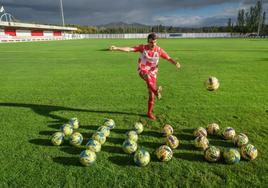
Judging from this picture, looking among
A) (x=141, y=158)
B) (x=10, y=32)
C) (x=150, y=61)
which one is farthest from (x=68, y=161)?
(x=10, y=32)

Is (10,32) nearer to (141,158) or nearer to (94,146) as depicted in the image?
(94,146)


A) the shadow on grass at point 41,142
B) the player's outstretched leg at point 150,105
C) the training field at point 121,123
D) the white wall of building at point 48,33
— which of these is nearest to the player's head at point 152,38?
the player's outstretched leg at point 150,105

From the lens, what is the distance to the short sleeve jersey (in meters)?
6.32

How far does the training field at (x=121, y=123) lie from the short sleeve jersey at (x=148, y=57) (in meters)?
1.44

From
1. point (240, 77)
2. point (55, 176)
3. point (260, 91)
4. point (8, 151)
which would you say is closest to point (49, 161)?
point (55, 176)

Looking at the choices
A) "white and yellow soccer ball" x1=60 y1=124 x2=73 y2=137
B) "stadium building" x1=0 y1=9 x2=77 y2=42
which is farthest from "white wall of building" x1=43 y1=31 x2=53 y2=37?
"white and yellow soccer ball" x1=60 y1=124 x2=73 y2=137

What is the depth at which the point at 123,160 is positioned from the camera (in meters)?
4.60

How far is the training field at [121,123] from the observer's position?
13.3 feet

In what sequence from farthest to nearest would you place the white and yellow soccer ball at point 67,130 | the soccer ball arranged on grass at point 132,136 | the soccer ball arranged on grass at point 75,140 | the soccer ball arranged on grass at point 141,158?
the white and yellow soccer ball at point 67,130 < the soccer ball arranged on grass at point 132,136 < the soccer ball arranged on grass at point 75,140 < the soccer ball arranged on grass at point 141,158

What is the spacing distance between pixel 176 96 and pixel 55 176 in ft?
19.2

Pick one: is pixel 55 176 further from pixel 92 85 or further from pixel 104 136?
pixel 92 85

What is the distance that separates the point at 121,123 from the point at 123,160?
1854 millimetres

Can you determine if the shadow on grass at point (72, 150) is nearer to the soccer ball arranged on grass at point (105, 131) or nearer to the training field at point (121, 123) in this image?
the training field at point (121, 123)

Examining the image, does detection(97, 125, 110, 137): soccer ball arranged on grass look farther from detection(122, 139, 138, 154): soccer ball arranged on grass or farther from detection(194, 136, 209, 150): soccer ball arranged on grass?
detection(194, 136, 209, 150): soccer ball arranged on grass
